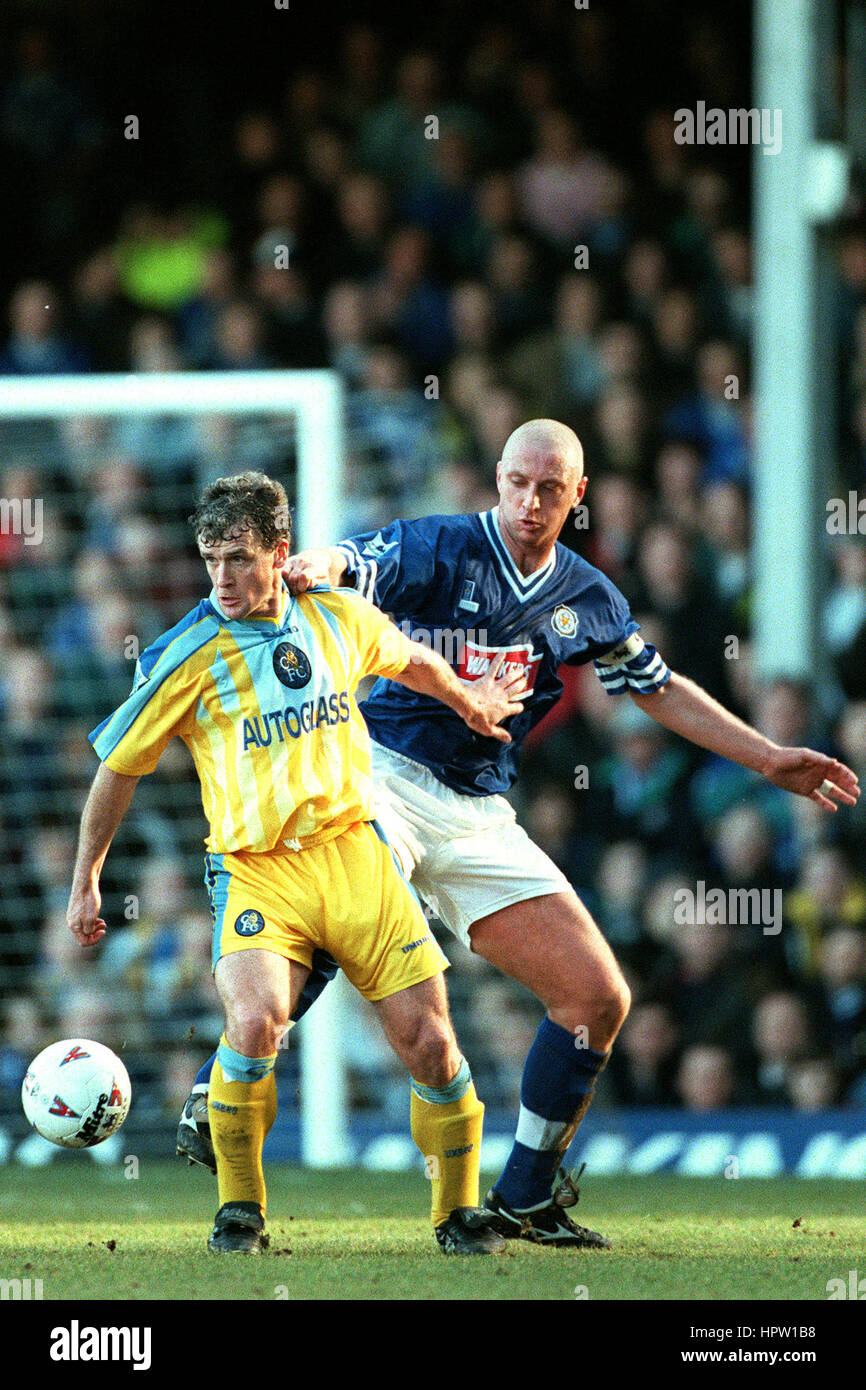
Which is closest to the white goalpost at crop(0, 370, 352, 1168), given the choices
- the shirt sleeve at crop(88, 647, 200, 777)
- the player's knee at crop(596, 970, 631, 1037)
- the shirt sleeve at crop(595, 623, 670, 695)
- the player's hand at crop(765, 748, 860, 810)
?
the shirt sleeve at crop(595, 623, 670, 695)

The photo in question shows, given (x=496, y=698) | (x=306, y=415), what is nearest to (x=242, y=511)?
(x=496, y=698)

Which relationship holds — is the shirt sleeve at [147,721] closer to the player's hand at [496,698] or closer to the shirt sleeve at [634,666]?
the player's hand at [496,698]

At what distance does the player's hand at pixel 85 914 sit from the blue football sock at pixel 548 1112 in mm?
1331

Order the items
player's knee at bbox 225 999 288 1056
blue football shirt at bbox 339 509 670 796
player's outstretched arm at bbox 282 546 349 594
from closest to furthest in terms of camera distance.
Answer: player's knee at bbox 225 999 288 1056 → player's outstretched arm at bbox 282 546 349 594 → blue football shirt at bbox 339 509 670 796

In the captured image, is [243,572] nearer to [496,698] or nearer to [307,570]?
[307,570]

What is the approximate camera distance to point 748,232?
1091 cm

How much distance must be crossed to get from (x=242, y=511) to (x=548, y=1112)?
74.9 inches

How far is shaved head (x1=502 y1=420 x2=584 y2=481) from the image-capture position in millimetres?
5387

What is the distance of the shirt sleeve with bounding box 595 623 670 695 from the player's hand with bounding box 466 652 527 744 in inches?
14.5

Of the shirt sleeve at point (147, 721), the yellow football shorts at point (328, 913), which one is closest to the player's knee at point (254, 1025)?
the yellow football shorts at point (328, 913)

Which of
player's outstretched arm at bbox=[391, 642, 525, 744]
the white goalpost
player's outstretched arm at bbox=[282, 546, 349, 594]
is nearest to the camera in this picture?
player's outstretched arm at bbox=[282, 546, 349, 594]

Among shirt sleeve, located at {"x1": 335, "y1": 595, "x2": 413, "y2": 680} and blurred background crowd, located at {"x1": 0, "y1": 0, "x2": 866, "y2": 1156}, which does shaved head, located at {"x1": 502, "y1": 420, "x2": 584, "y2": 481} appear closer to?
shirt sleeve, located at {"x1": 335, "y1": 595, "x2": 413, "y2": 680}

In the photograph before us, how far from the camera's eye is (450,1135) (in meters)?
5.06

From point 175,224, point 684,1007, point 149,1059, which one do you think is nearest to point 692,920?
point 684,1007
